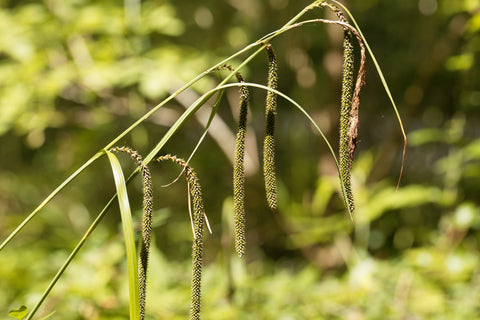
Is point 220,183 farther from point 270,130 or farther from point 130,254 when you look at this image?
point 130,254

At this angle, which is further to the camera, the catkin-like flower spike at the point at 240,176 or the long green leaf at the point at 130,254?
the catkin-like flower spike at the point at 240,176

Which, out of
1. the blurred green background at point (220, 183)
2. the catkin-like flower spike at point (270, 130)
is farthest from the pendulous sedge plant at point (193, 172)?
the blurred green background at point (220, 183)

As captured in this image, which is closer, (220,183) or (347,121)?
(347,121)

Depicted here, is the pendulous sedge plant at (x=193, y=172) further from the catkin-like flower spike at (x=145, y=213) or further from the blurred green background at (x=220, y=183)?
the blurred green background at (x=220, y=183)

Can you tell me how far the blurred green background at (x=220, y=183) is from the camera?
178 centimetres

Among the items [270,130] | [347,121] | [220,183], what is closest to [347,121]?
[347,121]

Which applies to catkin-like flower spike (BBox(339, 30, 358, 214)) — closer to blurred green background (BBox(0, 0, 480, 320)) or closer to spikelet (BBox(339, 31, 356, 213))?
spikelet (BBox(339, 31, 356, 213))

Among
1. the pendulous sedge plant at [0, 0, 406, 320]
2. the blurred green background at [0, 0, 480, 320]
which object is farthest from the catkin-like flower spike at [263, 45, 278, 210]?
the blurred green background at [0, 0, 480, 320]

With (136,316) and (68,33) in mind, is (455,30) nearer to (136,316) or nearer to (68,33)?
(68,33)

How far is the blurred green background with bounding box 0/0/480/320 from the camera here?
5.84ft

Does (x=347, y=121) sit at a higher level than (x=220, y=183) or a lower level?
lower

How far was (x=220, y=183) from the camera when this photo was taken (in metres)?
3.40

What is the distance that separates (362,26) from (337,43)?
7.49 ft

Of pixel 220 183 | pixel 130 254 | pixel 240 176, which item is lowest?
pixel 130 254
